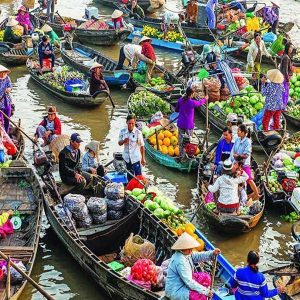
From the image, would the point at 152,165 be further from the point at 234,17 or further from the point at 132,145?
the point at 234,17

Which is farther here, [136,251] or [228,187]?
[228,187]

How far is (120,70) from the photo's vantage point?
1888cm

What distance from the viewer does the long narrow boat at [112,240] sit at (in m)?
9.55

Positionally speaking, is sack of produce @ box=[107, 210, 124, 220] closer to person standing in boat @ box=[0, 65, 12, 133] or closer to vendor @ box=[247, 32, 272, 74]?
person standing in boat @ box=[0, 65, 12, 133]

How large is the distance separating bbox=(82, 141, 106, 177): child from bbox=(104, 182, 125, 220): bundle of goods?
86cm

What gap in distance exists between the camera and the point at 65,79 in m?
18.9

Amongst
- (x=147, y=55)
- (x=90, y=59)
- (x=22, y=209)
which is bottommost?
(x=90, y=59)

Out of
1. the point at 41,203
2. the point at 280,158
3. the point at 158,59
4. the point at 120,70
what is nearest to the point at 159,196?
the point at 41,203

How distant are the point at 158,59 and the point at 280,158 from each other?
1021 cm

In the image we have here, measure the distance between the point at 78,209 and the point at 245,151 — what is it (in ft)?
9.89

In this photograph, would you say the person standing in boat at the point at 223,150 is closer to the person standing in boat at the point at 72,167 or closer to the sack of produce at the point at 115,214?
the sack of produce at the point at 115,214

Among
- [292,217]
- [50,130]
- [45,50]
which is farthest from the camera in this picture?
[45,50]

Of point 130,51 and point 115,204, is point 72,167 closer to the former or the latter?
point 115,204

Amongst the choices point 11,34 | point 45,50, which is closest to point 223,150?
point 45,50
